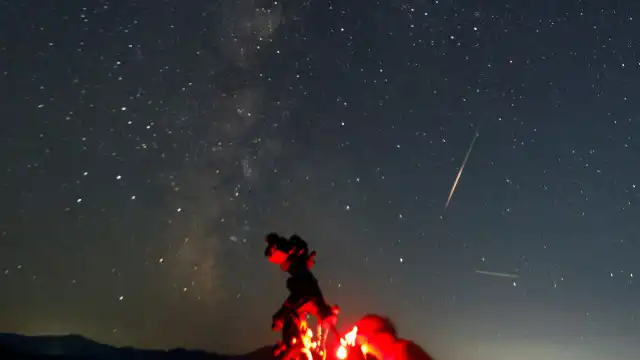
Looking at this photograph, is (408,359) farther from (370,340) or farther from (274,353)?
(274,353)

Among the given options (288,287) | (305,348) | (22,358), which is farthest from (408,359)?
(22,358)

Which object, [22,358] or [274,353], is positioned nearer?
[274,353]

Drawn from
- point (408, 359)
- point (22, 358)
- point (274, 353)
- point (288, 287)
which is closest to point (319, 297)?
point (288, 287)

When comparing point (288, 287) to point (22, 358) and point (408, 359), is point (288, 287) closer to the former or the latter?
point (408, 359)

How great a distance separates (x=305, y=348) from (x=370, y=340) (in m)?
0.97

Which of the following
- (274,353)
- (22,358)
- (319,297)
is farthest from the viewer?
(22,358)

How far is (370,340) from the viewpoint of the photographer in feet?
24.8

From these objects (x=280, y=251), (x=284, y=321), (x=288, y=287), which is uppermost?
(x=280, y=251)

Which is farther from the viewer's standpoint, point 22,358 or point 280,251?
point 22,358

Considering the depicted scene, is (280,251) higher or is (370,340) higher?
(280,251)

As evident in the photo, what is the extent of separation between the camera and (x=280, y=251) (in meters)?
7.79

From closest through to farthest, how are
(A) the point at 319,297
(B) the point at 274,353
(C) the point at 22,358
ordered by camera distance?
(B) the point at 274,353
(A) the point at 319,297
(C) the point at 22,358

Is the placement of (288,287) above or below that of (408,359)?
above

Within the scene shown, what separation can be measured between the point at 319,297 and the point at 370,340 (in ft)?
3.13
